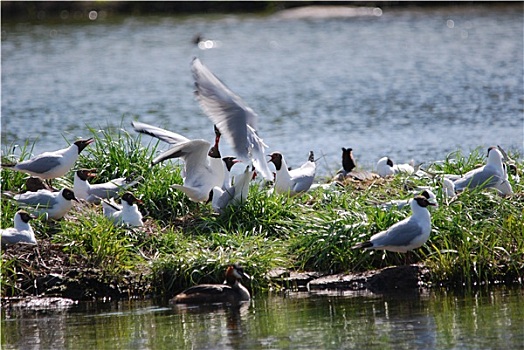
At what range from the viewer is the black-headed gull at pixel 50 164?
12.1 meters

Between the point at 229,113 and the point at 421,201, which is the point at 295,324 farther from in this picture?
the point at 229,113

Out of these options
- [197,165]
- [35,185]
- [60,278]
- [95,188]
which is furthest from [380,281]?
[35,185]

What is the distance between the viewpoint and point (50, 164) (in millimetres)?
12203

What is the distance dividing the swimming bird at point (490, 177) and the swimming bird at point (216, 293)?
2835mm

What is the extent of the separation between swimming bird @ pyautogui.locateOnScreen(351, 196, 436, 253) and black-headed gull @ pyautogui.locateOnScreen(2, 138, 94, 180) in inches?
139

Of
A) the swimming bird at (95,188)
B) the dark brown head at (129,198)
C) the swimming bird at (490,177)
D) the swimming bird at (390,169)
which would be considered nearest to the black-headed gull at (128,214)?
the dark brown head at (129,198)

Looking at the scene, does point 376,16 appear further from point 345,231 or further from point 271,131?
point 345,231

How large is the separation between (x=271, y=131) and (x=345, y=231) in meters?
13.2

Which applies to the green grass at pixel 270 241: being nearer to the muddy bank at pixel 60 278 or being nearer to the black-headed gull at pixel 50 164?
the muddy bank at pixel 60 278

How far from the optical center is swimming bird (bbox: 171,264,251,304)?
10102 millimetres

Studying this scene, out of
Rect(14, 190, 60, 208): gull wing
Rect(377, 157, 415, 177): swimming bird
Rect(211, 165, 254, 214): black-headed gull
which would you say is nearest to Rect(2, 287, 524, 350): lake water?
Rect(14, 190, 60, 208): gull wing

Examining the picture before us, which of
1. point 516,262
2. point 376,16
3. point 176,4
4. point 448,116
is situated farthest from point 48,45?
point 516,262

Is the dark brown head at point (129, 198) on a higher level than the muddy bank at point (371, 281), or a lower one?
higher

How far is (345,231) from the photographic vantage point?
429 inches
